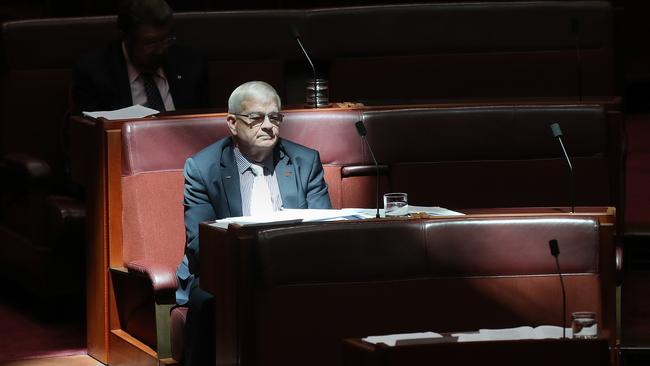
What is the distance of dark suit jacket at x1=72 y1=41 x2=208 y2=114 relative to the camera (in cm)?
439

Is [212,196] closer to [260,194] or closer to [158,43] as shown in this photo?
[260,194]

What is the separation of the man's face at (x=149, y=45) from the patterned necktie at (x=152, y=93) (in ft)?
0.08

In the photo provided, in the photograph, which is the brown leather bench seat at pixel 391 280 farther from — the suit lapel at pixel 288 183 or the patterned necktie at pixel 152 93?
the patterned necktie at pixel 152 93

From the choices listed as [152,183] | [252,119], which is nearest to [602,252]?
[252,119]

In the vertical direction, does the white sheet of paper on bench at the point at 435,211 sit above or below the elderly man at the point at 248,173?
below

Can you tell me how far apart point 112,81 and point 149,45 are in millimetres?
162

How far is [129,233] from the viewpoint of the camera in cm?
382

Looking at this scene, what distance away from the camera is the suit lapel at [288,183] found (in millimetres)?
3703

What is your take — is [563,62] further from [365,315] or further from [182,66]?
[365,315]

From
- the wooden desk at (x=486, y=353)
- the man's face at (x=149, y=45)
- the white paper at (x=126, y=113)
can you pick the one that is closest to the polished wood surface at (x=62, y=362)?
the white paper at (x=126, y=113)

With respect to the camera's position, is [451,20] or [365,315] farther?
[451,20]

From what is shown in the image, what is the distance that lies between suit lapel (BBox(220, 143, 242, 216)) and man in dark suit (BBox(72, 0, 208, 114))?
0.84 metres

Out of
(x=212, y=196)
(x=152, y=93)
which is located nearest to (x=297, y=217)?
(x=212, y=196)

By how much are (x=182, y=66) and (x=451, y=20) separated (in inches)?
39.8
